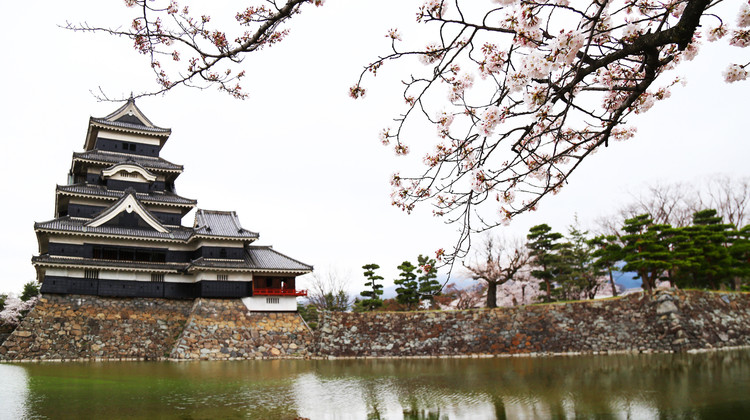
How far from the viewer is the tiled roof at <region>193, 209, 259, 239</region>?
21906 mm

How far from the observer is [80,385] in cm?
1075

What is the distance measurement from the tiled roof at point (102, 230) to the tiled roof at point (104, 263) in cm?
116

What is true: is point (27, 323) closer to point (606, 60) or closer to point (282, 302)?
point (282, 302)

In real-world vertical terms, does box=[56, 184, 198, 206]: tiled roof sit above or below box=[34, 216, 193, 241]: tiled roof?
above

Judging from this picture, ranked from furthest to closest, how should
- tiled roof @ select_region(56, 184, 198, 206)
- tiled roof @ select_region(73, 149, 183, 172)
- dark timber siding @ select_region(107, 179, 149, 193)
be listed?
1. dark timber siding @ select_region(107, 179, 149, 193)
2. tiled roof @ select_region(73, 149, 183, 172)
3. tiled roof @ select_region(56, 184, 198, 206)

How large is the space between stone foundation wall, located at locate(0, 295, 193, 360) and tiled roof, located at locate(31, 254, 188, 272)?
1.38 meters

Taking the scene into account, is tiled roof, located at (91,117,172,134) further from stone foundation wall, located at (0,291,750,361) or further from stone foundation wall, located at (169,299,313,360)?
stone foundation wall, located at (169,299,313,360)

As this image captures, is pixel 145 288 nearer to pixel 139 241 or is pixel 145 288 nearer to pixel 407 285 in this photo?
pixel 139 241

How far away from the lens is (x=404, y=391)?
Result: 32.7 ft

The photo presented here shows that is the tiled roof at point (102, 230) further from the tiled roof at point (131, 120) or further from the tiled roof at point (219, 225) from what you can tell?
the tiled roof at point (131, 120)

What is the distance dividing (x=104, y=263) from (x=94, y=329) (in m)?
2.82

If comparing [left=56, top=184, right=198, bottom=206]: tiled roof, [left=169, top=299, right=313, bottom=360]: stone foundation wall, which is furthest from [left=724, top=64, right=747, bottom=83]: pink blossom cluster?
[left=56, top=184, right=198, bottom=206]: tiled roof

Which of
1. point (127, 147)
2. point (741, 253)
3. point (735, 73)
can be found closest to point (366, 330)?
point (127, 147)

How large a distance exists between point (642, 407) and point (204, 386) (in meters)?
8.84
